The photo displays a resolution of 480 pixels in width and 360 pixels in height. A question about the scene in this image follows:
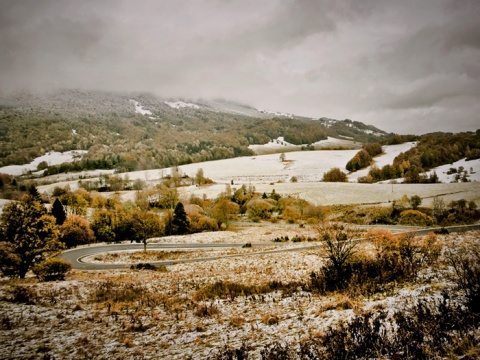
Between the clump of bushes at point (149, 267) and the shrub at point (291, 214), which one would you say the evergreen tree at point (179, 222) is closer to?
the shrub at point (291, 214)

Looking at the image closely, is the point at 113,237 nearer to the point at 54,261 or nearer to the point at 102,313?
the point at 54,261

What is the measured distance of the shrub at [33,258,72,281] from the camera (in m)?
27.5

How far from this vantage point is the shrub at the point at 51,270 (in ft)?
90.4

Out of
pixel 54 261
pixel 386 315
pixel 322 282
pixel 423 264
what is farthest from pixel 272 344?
pixel 54 261

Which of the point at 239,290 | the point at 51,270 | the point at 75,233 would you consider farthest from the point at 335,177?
the point at 51,270

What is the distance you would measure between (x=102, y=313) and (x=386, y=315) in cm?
1536

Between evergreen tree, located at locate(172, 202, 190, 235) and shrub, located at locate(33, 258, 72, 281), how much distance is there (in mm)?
46106

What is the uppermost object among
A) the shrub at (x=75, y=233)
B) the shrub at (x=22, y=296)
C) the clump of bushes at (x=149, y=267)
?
the shrub at (x=22, y=296)

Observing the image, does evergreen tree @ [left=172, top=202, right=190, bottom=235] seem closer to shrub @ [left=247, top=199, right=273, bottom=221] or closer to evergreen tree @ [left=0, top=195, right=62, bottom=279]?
shrub @ [left=247, top=199, right=273, bottom=221]

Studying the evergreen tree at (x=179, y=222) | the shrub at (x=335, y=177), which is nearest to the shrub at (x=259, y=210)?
the evergreen tree at (x=179, y=222)

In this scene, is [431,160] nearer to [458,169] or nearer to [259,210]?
[458,169]

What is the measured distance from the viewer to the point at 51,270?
29.4m

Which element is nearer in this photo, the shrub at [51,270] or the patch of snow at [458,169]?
the shrub at [51,270]

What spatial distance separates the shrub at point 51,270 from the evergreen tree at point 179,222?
46.1m
